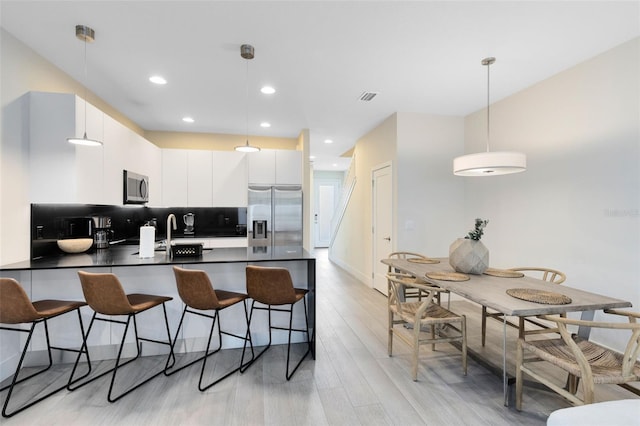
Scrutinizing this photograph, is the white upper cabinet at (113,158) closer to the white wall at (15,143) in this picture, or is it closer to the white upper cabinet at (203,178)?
the white wall at (15,143)

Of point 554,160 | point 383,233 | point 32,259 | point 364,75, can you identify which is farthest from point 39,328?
point 554,160

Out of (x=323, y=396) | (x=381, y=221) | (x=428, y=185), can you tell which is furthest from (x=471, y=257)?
(x=381, y=221)

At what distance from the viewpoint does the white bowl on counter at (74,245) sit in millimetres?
2898

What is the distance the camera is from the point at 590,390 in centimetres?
162

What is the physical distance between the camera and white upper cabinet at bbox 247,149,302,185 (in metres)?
5.23

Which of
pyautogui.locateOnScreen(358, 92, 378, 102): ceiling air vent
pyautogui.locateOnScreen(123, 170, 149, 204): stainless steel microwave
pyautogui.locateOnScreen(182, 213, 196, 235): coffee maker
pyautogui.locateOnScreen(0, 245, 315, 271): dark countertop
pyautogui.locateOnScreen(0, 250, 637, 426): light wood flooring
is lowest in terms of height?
pyautogui.locateOnScreen(0, 250, 637, 426): light wood flooring

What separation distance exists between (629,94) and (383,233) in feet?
10.6

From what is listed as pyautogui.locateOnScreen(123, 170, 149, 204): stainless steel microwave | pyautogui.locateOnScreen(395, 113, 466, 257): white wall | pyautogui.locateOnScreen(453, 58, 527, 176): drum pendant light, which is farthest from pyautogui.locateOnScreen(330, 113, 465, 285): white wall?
pyautogui.locateOnScreen(123, 170, 149, 204): stainless steel microwave

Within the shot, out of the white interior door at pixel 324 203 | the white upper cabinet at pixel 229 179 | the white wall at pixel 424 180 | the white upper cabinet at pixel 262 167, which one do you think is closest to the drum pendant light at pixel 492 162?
the white wall at pixel 424 180

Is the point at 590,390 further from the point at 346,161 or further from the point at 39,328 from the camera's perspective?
the point at 346,161

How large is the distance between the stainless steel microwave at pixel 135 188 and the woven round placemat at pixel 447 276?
3541 millimetres

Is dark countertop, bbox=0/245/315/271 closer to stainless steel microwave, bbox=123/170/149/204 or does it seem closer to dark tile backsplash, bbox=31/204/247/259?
dark tile backsplash, bbox=31/204/247/259

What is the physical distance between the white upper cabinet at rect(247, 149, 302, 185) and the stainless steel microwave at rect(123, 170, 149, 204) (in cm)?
161

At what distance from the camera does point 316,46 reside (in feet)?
9.00
